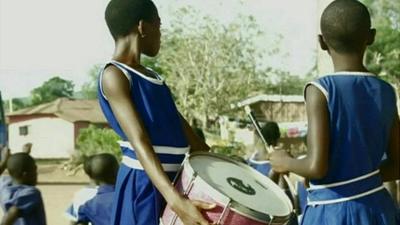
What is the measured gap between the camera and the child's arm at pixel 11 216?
194 inches

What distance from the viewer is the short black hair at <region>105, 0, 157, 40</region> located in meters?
3.23

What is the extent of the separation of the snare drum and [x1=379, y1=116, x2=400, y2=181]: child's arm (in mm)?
444

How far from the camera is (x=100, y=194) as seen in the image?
4.77 m

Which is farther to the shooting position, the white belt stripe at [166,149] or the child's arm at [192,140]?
the child's arm at [192,140]

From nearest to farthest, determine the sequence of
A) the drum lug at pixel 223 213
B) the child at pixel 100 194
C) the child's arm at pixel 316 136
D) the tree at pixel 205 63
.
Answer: the drum lug at pixel 223 213 < the child's arm at pixel 316 136 < the child at pixel 100 194 < the tree at pixel 205 63

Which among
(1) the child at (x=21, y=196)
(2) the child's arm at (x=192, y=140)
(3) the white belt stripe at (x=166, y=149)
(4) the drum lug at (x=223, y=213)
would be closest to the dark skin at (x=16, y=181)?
(1) the child at (x=21, y=196)

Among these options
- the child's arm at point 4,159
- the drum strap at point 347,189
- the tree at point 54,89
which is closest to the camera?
the drum strap at point 347,189

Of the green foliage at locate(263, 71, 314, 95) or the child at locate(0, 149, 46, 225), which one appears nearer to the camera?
the child at locate(0, 149, 46, 225)

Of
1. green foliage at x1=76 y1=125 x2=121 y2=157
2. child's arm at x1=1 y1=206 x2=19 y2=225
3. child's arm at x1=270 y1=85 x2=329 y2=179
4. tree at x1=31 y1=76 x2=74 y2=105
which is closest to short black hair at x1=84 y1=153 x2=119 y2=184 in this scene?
child's arm at x1=1 y1=206 x2=19 y2=225

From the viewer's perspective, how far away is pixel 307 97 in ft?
10.3

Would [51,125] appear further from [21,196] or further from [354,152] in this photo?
[354,152]

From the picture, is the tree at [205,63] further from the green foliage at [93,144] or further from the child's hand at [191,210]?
the child's hand at [191,210]

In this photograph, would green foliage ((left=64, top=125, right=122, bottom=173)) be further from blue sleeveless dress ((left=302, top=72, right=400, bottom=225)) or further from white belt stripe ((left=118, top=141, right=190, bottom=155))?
blue sleeveless dress ((left=302, top=72, right=400, bottom=225))

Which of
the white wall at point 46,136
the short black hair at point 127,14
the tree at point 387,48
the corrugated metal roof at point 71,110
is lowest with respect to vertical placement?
the white wall at point 46,136
